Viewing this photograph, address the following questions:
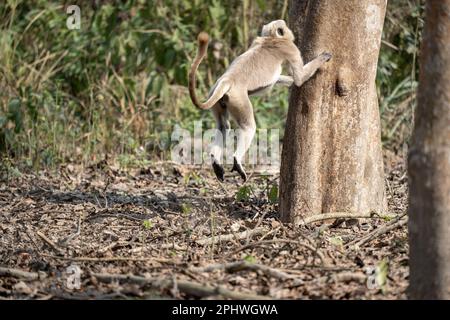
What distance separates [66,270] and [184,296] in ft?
3.21

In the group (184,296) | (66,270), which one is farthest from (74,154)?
(184,296)

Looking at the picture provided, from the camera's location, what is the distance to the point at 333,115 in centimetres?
643

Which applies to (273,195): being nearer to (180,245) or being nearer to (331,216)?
(331,216)

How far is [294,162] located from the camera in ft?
21.3

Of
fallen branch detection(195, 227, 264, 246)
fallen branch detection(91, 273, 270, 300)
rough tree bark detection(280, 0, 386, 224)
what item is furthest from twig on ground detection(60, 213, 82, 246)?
rough tree bark detection(280, 0, 386, 224)

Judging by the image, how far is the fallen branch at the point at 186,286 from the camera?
4473mm

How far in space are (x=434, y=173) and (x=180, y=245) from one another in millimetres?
2289

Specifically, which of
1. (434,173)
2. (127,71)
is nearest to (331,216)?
(434,173)

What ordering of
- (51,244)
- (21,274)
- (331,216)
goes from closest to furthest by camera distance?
(21,274) → (51,244) → (331,216)

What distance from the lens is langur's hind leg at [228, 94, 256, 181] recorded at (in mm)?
6832

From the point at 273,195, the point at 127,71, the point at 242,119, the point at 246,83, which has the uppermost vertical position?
the point at 127,71

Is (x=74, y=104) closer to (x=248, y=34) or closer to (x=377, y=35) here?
(x=248, y=34)

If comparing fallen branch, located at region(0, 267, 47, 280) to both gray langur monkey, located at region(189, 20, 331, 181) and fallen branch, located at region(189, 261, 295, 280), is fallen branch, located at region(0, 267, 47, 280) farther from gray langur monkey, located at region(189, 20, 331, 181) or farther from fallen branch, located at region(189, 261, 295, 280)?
gray langur monkey, located at region(189, 20, 331, 181)

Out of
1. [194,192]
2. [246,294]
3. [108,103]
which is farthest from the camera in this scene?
[108,103]
